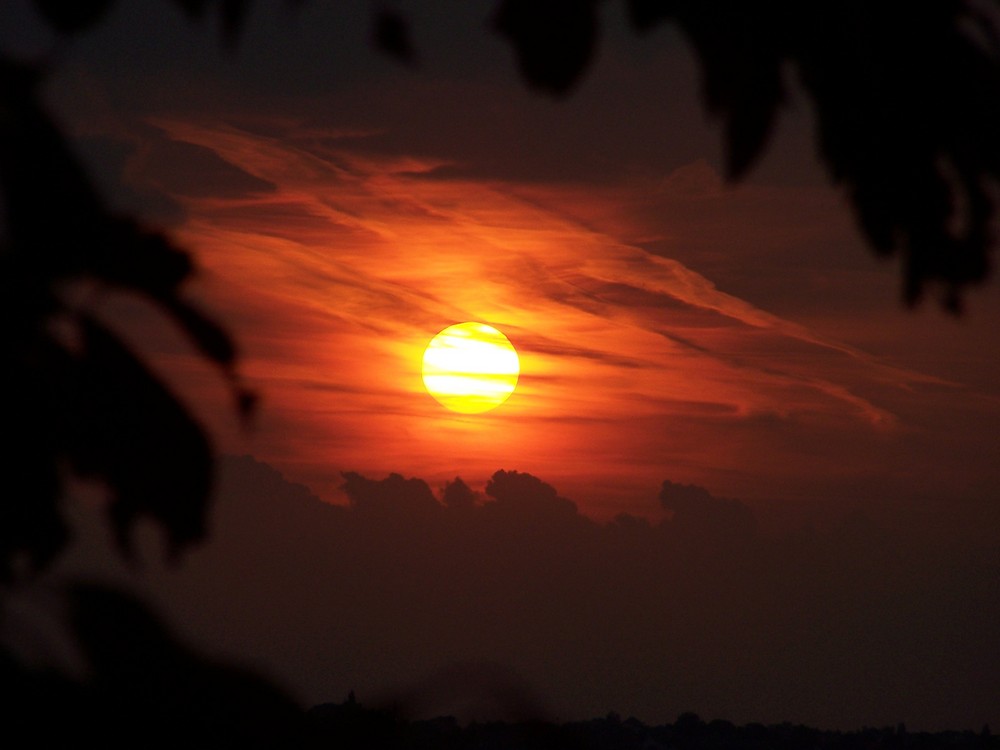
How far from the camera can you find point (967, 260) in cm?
206

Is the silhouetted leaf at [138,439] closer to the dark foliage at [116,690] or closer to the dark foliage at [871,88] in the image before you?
the dark foliage at [116,690]

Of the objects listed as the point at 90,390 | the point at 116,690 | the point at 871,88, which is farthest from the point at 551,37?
the point at 116,690

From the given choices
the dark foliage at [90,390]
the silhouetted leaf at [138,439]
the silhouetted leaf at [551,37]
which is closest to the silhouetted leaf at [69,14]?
the dark foliage at [90,390]

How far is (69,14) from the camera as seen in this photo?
153cm

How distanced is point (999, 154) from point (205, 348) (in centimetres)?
138

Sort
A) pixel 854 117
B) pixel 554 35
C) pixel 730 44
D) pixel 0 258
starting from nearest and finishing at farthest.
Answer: pixel 0 258 → pixel 554 35 → pixel 730 44 → pixel 854 117

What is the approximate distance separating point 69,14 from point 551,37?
656mm

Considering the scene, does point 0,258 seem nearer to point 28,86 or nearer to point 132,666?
point 28,86

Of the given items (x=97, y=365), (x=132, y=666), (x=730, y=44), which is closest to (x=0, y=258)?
(x=97, y=365)

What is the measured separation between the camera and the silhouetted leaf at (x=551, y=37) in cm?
170

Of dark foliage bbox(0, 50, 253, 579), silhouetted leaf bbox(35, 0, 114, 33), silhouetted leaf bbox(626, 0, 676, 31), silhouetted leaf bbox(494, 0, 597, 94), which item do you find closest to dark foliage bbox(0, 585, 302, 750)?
dark foliage bbox(0, 50, 253, 579)

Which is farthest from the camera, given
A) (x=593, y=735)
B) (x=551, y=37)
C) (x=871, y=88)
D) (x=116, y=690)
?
(x=593, y=735)

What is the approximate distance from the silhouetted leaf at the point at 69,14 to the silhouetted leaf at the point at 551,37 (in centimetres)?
57

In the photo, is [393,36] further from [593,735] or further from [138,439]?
[593,735]
